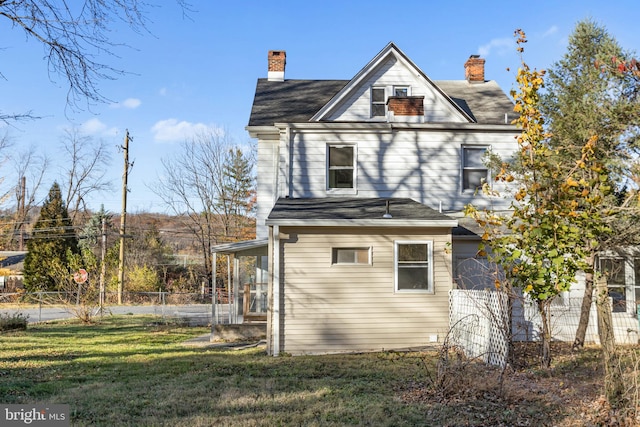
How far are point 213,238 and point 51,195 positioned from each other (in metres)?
12.0

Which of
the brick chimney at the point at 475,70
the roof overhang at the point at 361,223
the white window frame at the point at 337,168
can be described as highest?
the brick chimney at the point at 475,70

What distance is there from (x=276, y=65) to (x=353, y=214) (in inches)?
374

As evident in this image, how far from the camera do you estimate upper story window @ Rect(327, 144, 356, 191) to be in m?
15.8

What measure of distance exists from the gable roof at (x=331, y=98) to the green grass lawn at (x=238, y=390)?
760 centimetres

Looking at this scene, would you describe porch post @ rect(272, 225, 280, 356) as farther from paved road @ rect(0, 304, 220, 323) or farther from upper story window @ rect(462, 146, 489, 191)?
paved road @ rect(0, 304, 220, 323)

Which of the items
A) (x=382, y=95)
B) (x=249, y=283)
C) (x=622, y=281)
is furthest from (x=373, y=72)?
(x=622, y=281)

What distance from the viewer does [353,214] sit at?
12789 millimetres

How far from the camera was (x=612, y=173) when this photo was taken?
11961mm

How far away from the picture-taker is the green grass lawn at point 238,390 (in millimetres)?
6418

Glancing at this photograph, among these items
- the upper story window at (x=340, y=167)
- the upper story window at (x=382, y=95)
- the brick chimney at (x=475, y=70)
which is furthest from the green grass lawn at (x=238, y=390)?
the brick chimney at (x=475, y=70)

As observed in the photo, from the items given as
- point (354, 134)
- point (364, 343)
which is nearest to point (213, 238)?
point (354, 134)

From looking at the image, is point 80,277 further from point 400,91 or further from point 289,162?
point 400,91

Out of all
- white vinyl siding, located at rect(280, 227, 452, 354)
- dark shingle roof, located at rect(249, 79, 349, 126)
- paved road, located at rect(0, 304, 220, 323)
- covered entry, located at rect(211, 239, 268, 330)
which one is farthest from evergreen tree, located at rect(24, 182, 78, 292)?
white vinyl siding, located at rect(280, 227, 452, 354)

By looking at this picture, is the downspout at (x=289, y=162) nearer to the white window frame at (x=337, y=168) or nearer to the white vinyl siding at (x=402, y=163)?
the white vinyl siding at (x=402, y=163)
